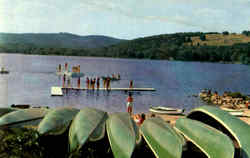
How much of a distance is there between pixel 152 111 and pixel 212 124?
13638 millimetres

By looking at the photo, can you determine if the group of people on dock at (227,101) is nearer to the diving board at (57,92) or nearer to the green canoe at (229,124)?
the diving board at (57,92)

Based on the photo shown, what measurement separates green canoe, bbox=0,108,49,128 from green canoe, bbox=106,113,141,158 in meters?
2.20

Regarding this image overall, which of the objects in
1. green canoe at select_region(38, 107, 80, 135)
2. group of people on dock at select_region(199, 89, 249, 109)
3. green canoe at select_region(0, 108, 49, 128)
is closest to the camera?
green canoe at select_region(38, 107, 80, 135)

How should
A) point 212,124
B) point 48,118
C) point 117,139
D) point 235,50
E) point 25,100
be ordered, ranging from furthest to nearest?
point 235,50 → point 25,100 → point 212,124 → point 48,118 → point 117,139

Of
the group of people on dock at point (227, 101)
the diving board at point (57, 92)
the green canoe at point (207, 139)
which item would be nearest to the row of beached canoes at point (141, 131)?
the green canoe at point (207, 139)

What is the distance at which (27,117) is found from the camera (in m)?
10.0

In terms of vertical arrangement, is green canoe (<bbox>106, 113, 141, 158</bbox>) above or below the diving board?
above

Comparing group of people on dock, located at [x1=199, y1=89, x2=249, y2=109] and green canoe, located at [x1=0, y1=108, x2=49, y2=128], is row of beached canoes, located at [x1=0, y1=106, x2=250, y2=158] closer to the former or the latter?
green canoe, located at [x1=0, y1=108, x2=49, y2=128]

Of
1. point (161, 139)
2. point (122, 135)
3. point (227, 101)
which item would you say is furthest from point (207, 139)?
point (227, 101)

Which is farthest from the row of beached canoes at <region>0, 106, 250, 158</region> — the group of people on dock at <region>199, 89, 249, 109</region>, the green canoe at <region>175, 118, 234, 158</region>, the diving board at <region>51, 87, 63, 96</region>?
the diving board at <region>51, 87, 63, 96</region>

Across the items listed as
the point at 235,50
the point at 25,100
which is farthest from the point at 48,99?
the point at 235,50

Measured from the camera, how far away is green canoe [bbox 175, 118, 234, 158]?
8188 millimetres

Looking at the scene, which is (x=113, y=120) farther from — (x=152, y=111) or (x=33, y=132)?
(x=152, y=111)

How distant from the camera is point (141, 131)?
30.9 feet
